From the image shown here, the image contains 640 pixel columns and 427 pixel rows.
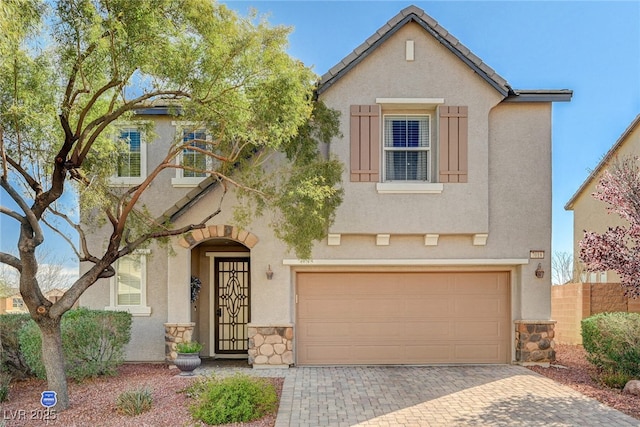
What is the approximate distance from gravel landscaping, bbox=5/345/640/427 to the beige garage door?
149 cm

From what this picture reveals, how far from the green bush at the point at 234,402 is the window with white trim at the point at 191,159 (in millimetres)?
4133

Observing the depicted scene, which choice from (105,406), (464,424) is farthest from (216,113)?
(464,424)

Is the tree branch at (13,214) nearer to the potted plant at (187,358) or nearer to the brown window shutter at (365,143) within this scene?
the potted plant at (187,358)

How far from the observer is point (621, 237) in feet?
31.5

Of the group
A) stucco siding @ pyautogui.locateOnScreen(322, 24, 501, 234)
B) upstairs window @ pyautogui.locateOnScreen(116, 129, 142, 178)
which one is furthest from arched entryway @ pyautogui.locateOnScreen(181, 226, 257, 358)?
stucco siding @ pyautogui.locateOnScreen(322, 24, 501, 234)

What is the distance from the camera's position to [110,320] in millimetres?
11102

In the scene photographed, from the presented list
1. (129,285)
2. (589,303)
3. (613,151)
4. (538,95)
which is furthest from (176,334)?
(613,151)

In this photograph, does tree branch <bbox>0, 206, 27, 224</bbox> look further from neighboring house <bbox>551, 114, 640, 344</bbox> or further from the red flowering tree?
neighboring house <bbox>551, 114, 640, 344</bbox>

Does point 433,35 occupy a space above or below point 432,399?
above

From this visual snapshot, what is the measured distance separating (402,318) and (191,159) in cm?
624

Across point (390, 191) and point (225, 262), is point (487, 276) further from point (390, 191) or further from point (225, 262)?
point (225, 262)

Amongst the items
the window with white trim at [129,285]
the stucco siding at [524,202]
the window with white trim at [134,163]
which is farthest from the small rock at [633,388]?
the window with white trim at [134,163]

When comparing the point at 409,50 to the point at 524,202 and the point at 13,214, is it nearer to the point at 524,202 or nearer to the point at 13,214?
the point at 524,202

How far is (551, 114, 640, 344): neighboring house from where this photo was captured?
14328 millimetres
